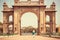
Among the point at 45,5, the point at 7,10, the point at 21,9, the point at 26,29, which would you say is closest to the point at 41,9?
the point at 45,5

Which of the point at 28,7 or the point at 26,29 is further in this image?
the point at 26,29

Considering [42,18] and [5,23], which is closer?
[42,18]

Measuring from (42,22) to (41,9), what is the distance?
2.44m

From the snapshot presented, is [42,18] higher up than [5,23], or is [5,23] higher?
[42,18]

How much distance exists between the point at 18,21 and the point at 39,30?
419 centimetres

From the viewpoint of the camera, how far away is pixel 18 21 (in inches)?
1531

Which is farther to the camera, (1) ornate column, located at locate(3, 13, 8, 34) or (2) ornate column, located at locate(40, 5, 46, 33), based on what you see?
(1) ornate column, located at locate(3, 13, 8, 34)

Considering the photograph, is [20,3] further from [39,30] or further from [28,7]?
[39,30]

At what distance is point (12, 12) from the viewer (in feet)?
131

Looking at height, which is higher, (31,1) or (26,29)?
(31,1)

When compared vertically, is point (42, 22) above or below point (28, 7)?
below

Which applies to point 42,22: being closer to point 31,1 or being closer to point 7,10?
point 31,1

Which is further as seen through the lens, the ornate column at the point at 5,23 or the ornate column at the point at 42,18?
the ornate column at the point at 5,23

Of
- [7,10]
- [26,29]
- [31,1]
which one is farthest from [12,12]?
[26,29]
